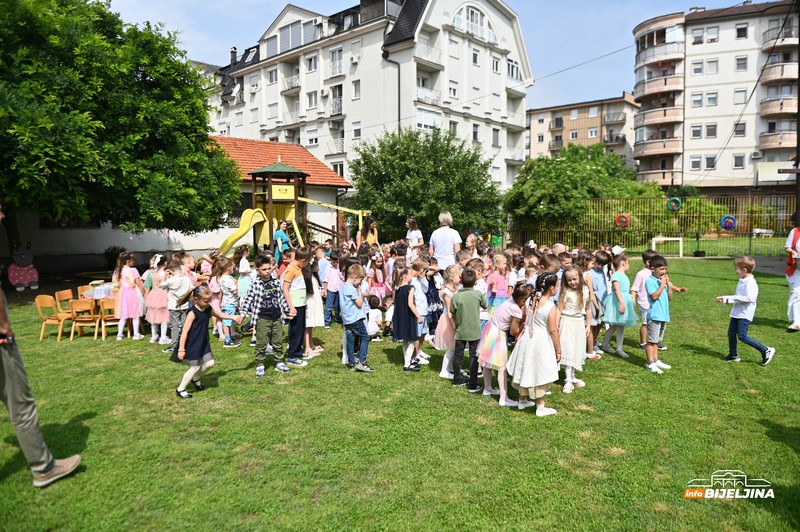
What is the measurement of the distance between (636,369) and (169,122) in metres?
15.4

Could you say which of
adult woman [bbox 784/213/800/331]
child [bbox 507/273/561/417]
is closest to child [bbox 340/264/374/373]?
child [bbox 507/273/561/417]

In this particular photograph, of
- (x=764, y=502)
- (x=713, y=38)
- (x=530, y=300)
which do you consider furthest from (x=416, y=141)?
(x=713, y=38)

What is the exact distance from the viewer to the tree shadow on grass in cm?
495

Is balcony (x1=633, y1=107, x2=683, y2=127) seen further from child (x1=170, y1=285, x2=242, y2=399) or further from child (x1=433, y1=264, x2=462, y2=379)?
child (x1=170, y1=285, x2=242, y2=399)

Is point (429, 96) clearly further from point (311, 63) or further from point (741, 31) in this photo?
point (741, 31)

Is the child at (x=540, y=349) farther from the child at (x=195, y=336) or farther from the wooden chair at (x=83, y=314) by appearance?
the wooden chair at (x=83, y=314)

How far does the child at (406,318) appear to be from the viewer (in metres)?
8.06

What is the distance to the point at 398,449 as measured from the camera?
5.32 meters

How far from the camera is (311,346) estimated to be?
9.62 meters

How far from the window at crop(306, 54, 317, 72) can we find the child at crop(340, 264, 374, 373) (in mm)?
36688

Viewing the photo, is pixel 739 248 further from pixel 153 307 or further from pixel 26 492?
pixel 26 492

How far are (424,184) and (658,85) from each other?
1393 inches

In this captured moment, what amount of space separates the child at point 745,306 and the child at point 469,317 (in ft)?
12.7

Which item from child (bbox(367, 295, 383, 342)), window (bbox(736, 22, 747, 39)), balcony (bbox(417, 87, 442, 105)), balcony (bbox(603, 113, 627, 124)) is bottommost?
child (bbox(367, 295, 383, 342))
